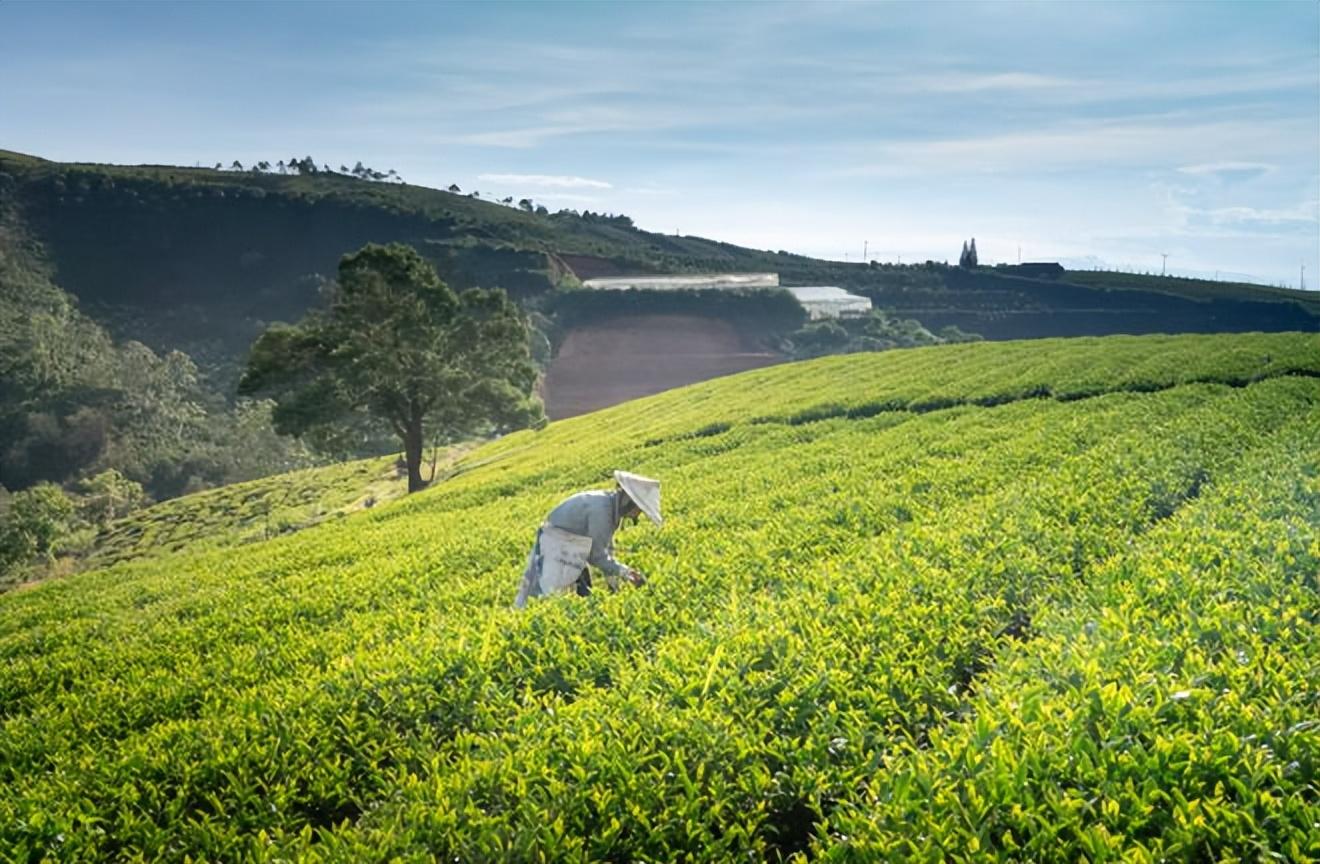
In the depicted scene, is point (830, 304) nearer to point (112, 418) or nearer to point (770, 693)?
point (112, 418)

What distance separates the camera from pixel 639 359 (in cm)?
8088

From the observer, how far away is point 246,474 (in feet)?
199

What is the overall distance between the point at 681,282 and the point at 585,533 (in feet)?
296

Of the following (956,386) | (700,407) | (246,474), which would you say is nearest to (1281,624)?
(956,386)

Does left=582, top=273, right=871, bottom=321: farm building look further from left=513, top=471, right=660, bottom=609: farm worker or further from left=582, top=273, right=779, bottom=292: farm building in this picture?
left=513, top=471, right=660, bottom=609: farm worker

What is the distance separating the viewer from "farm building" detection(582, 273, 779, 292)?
92125 millimetres

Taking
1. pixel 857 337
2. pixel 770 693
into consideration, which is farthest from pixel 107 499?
pixel 857 337

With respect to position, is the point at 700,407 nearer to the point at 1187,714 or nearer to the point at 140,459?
the point at 1187,714

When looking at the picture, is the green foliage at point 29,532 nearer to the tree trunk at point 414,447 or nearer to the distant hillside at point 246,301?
the tree trunk at point 414,447

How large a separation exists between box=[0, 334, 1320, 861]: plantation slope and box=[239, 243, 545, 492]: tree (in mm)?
16146

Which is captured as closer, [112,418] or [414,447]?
[414,447]

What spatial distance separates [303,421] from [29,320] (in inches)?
2538

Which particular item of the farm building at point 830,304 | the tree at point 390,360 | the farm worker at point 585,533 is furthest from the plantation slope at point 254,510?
the farm building at point 830,304

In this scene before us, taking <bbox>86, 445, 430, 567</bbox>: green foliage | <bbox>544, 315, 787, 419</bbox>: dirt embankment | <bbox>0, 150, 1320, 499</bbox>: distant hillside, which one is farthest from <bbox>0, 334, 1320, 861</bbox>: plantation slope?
<bbox>544, 315, 787, 419</bbox>: dirt embankment
